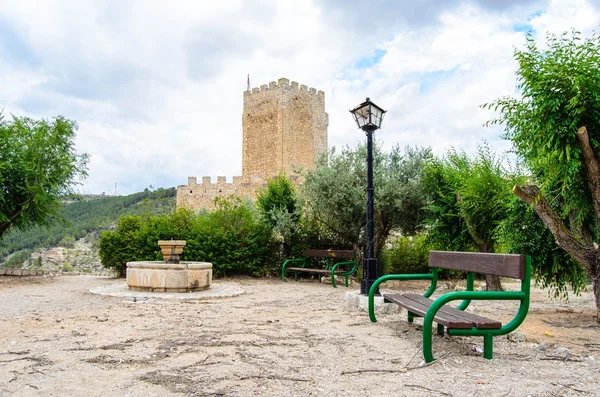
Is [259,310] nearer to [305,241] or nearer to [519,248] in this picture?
[519,248]

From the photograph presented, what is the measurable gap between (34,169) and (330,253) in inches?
310

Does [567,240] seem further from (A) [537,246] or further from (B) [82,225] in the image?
(B) [82,225]

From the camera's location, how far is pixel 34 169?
12.3m

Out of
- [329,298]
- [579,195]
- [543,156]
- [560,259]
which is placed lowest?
[329,298]

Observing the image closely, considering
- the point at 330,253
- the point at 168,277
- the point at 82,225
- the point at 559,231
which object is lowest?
the point at 168,277

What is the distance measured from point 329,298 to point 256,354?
4695mm

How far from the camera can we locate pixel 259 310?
6945mm

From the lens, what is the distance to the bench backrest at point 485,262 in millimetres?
3848

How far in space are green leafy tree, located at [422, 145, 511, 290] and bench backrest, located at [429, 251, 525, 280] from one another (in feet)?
10.2

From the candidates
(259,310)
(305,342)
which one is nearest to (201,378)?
(305,342)

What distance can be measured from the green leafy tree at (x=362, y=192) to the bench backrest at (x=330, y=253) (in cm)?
80

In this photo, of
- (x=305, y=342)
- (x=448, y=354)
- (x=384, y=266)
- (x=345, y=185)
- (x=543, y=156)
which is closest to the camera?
(x=448, y=354)

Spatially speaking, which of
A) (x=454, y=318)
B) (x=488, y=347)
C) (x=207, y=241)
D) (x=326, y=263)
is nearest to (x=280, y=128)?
(x=207, y=241)

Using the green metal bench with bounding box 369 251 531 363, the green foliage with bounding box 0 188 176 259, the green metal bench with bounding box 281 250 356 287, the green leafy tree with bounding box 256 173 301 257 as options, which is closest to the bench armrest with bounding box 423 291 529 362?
the green metal bench with bounding box 369 251 531 363
